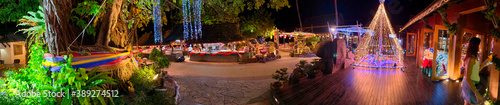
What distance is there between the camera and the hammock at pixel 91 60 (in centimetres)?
386

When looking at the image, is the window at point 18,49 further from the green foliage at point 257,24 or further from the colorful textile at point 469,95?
the colorful textile at point 469,95

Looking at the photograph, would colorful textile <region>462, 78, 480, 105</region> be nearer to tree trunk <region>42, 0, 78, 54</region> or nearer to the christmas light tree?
tree trunk <region>42, 0, 78, 54</region>

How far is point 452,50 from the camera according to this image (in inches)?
294

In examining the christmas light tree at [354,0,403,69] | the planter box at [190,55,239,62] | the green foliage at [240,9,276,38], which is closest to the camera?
the christmas light tree at [354,0,403,69]

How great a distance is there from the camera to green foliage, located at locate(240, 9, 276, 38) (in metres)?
24.4

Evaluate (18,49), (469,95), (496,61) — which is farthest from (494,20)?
(18,49)

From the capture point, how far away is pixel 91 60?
4305 mm

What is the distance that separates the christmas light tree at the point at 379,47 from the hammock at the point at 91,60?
Answer: 9.84m

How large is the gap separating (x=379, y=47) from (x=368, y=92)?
6.21m

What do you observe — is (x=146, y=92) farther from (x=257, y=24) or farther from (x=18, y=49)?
(x=257, y=24)

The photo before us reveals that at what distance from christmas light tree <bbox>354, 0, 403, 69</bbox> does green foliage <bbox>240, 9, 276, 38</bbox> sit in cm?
1324

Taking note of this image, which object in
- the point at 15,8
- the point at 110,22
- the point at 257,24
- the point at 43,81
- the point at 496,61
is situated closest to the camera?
the point at 496,61

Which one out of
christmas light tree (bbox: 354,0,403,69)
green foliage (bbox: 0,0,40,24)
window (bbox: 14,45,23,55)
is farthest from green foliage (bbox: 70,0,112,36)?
window (bbox: 14,45,23,55)

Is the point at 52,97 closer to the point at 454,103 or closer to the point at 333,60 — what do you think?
the point at 454,103
